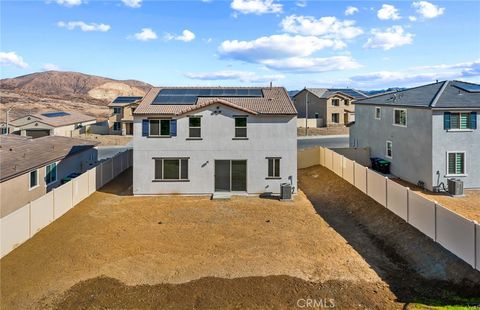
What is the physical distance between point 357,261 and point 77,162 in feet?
86.4

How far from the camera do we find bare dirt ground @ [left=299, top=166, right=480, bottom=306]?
13070 millimetres

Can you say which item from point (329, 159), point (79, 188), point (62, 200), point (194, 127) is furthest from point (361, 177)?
point (62, 200)

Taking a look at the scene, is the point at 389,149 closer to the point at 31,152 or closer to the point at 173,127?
the point at 173,127

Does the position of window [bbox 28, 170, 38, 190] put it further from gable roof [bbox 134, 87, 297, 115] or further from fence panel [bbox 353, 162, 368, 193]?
fence panel [bbox 353, 162, 368, 193]

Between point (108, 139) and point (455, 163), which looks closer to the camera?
point (455, 163)

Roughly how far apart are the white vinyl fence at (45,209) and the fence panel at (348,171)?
19.3 metres

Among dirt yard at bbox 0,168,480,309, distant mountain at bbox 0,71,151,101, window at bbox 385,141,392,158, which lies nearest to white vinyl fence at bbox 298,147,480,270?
dirt yard at bbox 0,168,480,309

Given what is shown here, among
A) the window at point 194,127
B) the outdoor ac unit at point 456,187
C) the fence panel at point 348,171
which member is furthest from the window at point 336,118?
the window at point 194,127

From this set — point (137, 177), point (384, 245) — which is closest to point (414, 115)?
point (384, 245)

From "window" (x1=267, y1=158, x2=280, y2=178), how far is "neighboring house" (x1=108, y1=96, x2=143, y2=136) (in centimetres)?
4130

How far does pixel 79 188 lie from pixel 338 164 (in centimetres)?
2012

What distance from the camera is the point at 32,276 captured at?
47.5 ft

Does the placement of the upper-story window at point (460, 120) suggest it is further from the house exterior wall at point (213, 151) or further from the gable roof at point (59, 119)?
the gable roof at point (59, 119)

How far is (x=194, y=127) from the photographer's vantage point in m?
27.5
